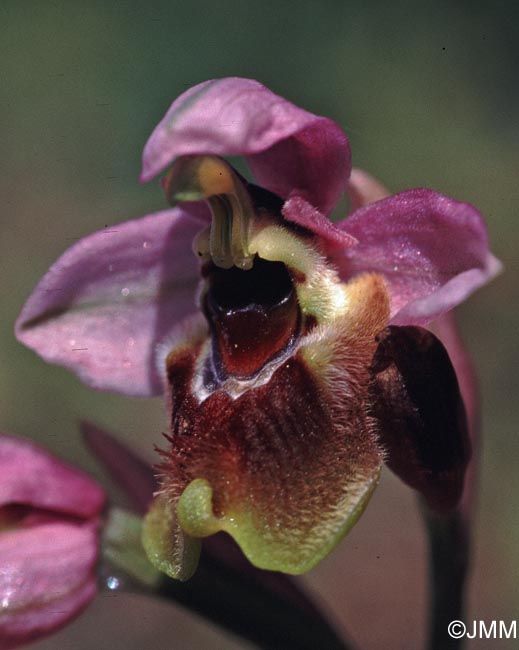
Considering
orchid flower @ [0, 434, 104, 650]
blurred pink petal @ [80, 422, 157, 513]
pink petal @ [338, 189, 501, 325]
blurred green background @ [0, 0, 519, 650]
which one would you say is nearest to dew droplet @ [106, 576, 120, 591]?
orchid flower @ [0, 434, 104, 650]

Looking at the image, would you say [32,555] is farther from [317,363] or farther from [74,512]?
[317,363]

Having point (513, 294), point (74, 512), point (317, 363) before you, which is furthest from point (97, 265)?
point (513, 294)

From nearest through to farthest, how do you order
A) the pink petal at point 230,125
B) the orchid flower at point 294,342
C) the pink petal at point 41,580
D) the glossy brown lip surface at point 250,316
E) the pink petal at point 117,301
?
the pink petal at point 230,125 → the orchid flower at point 294,342 → the glossy brown lip surface at point 250,316 → the pink petal at point 41,580 → the pink petal at point 117,301

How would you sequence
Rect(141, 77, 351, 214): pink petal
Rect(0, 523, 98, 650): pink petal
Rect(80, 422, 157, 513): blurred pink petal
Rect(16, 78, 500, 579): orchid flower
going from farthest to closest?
Rect(80, 422, 157, 513): blurred pink petal < Rect(0, 523, 98, 650): pink petal < Rect(16, 78, 500, 579): orchid flower < Rect(141, 77, 351, 214): pink petal

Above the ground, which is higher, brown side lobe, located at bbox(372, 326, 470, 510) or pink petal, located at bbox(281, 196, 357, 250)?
pink petal, located at bbox(281, 196, 357, 250)

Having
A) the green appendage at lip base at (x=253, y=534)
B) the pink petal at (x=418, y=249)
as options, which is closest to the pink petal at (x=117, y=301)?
the pink petal at (x=418, y=249)

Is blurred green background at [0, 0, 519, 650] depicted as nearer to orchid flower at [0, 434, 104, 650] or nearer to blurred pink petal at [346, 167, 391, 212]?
orchid flower at [0, 434, 104, 650]

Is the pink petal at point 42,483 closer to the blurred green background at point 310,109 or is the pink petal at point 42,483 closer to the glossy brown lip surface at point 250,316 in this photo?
the glossy brown lip surface at point 250,316
